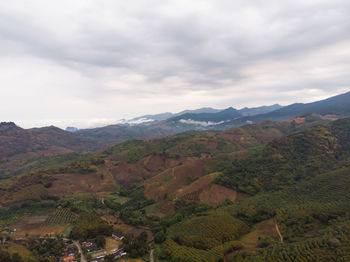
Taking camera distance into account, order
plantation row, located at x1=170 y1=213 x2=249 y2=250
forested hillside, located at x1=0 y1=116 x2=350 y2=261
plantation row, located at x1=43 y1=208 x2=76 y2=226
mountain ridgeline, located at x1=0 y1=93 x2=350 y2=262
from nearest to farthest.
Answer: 1. mountain ridgeline, located at x1=0 y1=93 x2=350 y2=262
2. forested hillside, located at x1=0 y1=116 x2=350 y2=261
3. plantation row, located at x1=170 y1=213 x2=249 y2=250
4. plantation row, located at x1=43 y1=208 x2=76 y2=226

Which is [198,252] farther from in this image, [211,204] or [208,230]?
[211,204]

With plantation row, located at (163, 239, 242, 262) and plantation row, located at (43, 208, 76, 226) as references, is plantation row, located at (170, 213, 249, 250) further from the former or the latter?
plantation row, located at (43, 208, 76, 226)

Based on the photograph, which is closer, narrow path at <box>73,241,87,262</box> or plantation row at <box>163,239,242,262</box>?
plantation row at <box>163,239,242,262</box>

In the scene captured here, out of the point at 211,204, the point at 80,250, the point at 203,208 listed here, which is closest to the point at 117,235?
the point at 80,250

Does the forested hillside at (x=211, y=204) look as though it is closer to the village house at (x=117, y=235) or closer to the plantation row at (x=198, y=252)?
the plantation row at (x=198, y=252)

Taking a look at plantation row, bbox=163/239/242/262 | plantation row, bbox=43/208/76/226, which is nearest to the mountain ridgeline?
plantation row, bbox=163/239/242/262

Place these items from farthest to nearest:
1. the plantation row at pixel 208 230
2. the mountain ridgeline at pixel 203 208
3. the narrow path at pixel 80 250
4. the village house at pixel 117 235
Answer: the village house at pixel 117 235, the plantation row at pixel 208 230, the narrow path at pixel 80 250, the mountain ridgeline at pixel 203 208

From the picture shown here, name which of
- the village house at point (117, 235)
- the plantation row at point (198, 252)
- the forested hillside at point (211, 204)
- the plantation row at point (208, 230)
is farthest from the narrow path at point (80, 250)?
the plantation row at point (208, 230)

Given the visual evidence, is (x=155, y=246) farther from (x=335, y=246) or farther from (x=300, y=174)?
(x=300, y=174)

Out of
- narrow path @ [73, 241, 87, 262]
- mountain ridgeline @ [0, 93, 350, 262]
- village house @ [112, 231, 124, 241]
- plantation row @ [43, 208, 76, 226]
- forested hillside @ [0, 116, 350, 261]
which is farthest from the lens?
plantation row @ [43, 208, 76, 226]

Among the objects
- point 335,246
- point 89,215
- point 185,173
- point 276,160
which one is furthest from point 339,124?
point 89,215

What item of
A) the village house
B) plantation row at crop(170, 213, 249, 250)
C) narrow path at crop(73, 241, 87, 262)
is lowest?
the village house

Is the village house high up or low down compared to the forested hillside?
down
